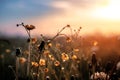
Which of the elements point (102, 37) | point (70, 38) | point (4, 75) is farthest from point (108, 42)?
point (70, 38)

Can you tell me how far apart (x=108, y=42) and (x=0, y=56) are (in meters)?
3.22

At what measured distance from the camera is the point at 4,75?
577 cm

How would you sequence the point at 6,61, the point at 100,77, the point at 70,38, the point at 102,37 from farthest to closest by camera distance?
the point at 102,37, the point at 6,61, the point at 70,38, the point at 100,77

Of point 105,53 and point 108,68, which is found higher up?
point 108,68

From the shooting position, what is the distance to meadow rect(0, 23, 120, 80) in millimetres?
3762

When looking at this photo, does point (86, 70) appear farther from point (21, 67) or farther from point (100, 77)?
point (100, 77)

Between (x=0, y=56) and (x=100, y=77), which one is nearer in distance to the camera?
(x=100, y=77)

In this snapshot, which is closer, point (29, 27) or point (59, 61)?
point (29, 27)

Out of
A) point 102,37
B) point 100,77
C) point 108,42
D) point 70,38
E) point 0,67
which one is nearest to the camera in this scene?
point 100,77

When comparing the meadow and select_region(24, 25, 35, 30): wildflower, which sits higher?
select_region(24, 25, 35, 30): wildflower

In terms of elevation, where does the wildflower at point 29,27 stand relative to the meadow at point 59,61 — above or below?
above

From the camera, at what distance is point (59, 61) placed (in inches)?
204

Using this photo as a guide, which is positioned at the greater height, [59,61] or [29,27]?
[29,27]

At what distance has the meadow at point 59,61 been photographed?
3.76 meters
